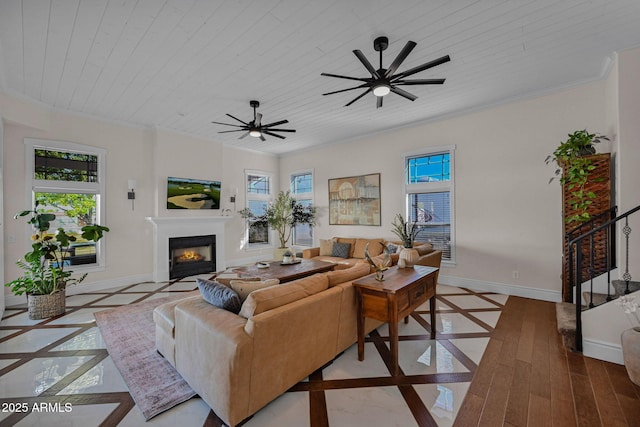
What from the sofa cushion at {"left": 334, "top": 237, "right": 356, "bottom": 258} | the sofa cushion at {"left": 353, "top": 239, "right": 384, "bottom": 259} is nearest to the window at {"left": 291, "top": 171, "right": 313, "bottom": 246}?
the sofa cushion at {"left": 334, "top": 237, "right": 356, "bottom": 258}

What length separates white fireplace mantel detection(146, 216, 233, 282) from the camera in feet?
18.0

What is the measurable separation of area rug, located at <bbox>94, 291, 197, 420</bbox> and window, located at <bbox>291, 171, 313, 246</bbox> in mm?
4290

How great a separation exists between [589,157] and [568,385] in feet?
8.82

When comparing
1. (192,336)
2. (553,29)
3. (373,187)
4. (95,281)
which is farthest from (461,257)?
(95,281)

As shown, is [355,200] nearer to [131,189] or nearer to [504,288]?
[504,288]

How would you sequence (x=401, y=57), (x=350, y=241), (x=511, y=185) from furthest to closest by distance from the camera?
(x=350, y=241)
(x=511, y=185)
(x=401, y=57)

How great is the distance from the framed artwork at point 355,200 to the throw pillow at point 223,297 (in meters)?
4.35

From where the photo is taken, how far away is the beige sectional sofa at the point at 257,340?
169 centimetres

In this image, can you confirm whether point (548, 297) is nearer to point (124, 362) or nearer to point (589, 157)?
point (589, 157)

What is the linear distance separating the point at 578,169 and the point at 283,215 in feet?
19.6

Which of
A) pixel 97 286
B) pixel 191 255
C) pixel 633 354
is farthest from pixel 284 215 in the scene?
pixel 633 354

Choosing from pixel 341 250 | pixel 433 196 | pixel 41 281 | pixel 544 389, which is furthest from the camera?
pixel 341 250

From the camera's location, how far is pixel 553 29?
2656 mm

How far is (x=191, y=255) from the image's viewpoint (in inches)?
241
